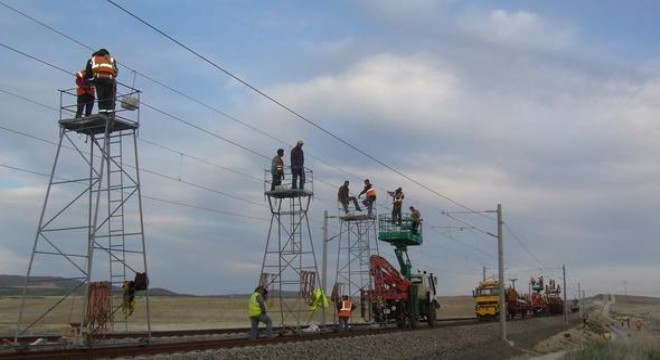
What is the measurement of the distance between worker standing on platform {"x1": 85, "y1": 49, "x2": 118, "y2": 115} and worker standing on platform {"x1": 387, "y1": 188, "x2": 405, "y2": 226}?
20861 mm

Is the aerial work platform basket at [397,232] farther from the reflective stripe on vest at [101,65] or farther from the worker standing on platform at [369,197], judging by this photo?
the reflective stripe on vest at [101,65]

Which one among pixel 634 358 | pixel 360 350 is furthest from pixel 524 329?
pixel 360 350

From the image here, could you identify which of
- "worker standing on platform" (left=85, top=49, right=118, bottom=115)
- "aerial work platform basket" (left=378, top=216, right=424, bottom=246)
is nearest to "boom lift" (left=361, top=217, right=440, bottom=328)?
"aerial work platform basket" (left=378, top=216, right=424, bottom=246)

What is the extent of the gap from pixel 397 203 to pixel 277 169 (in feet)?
33.2

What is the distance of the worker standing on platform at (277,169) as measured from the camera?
96.5 ft

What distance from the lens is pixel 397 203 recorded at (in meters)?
37.6

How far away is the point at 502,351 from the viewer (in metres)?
34.1

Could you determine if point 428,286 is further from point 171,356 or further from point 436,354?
point 171,356

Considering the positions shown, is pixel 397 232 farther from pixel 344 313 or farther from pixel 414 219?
pixel 344 313

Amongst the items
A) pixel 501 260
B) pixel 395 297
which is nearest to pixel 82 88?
pixel 395 297

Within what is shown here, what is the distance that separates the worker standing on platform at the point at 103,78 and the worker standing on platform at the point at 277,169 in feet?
36.0

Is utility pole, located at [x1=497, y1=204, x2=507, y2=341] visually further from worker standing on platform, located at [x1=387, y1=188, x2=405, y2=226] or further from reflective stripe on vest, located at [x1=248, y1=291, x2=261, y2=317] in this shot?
reflective stripe on vest, located at [x1=248, y1=291, x2=261, y2=317]

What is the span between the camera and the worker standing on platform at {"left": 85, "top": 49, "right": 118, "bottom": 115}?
18.9 m

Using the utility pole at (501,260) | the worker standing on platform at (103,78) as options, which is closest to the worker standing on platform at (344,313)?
the utility pole at (501,260)
